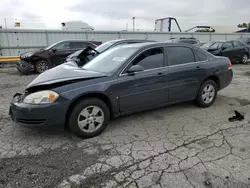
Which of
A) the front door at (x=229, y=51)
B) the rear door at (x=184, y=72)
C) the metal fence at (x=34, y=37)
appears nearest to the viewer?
the rear door at (x=184, y=72)

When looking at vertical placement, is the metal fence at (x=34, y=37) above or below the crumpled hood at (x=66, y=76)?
above

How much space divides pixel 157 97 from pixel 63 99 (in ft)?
5.78

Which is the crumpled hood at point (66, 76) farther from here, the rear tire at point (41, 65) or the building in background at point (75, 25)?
the building in background at point (75, 25)

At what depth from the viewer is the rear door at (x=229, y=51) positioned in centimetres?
1195

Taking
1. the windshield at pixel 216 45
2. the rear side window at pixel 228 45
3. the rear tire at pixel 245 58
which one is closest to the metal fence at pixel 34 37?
the windshield at pixel 216 45

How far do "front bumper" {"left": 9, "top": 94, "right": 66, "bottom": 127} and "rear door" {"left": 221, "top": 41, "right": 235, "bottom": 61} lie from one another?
36.6 feet

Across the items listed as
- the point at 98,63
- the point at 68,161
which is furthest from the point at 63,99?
the point at 98,63

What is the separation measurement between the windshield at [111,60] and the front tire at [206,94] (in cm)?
185

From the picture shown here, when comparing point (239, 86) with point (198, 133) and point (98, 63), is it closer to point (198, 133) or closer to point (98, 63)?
point (198, 133)

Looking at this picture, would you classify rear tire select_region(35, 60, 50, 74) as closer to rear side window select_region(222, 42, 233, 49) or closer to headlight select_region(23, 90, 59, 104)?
headlight select_region(23, 90, 59, 104)

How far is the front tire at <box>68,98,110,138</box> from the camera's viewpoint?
3.26 m

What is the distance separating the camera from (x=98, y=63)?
4164mm

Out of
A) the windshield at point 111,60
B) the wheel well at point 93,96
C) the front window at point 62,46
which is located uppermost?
the front window at point 62,46

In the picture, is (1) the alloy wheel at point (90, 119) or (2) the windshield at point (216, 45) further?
(2) the windshield at point (216, 45)
